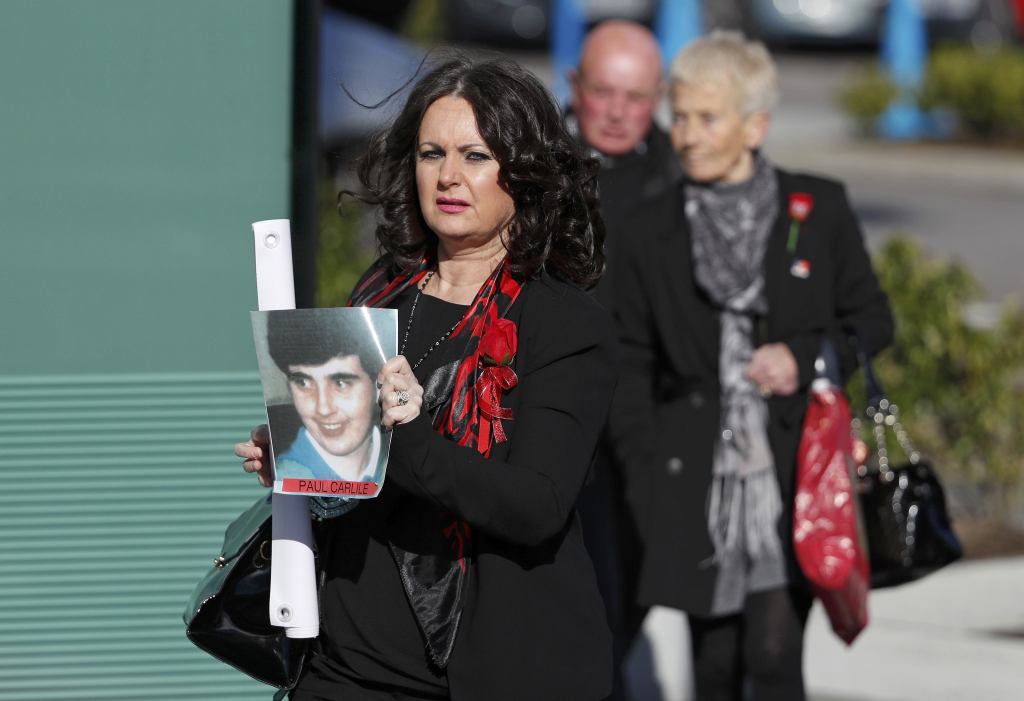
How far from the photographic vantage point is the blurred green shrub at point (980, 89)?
19000mm

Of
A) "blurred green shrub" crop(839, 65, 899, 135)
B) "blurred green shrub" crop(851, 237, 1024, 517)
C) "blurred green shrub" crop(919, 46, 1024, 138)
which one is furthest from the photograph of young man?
"blurred green shrub" crop(839, 65, 899, 135)

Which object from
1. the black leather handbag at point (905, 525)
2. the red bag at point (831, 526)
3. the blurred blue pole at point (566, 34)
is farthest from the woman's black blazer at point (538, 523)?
the blurred blue pole at point (566, 34)

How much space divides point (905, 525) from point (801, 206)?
0.84 m

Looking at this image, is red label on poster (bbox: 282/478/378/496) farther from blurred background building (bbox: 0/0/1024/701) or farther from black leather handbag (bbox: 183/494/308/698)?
blurred background building (bbox: 0/0/1024/701)

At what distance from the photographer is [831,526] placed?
13.2ft

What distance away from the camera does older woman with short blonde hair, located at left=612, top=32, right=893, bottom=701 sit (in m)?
4.16

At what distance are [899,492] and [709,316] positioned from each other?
64 cm

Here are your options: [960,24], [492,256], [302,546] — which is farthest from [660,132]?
[960,24]

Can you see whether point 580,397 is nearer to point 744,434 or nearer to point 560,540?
point 560,540

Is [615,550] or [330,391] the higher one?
[330,391]

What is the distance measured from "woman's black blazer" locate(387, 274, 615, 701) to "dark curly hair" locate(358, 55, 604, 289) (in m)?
0.15

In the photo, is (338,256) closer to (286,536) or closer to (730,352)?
(730,352)

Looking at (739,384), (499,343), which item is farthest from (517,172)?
(739,384)

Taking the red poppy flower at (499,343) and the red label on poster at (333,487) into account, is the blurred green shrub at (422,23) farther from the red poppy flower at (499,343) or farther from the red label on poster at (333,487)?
the red label on poster at (333,487)
